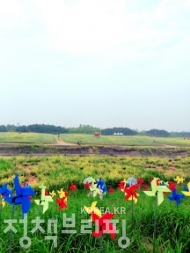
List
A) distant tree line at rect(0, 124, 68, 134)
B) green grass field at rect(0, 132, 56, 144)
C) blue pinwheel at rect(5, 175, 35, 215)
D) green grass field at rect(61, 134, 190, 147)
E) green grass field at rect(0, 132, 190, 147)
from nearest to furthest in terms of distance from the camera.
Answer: blue pinwheel at rect(5, 175, 35, 215)
green grass field at rect(0, 132, 56, 144)
green grass field at rect(0, 132, 190, 147)
green grass field at rect(61, 134, 190, 147)
distant tree line at rect(0, 124, 68, 134)

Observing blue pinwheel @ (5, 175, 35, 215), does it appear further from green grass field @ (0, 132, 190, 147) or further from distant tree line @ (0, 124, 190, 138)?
distant tree line @ (0, 124, 190, 138)

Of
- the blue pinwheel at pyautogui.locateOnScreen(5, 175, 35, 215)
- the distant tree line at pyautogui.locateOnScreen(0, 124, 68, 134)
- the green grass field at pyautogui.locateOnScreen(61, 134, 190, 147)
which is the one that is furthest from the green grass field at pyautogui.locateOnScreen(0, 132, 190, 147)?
the blue pinwheel at pyautogui.locateOnScreen(5, 175, 35, 215)

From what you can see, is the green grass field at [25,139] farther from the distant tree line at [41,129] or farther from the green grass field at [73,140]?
the distant tree line at [41,129]

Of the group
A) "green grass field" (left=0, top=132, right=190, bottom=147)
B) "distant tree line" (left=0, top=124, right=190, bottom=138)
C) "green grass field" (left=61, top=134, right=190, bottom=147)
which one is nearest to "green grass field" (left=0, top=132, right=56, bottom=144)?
"green grass field" (left=0, top=132, right=190, bottom=147)

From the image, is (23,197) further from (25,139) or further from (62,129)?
(62,129)

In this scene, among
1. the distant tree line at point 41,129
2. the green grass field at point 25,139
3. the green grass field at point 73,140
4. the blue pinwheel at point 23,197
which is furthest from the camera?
the distant tree line at point 41,129

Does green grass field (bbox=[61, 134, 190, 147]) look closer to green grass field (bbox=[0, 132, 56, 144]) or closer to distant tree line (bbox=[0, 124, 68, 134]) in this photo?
green grass field (bbox=[0, 132, 56, 144])

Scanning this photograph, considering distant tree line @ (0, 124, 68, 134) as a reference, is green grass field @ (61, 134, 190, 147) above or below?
below

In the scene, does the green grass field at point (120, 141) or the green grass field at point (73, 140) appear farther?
the green grass field at point (120, 141)

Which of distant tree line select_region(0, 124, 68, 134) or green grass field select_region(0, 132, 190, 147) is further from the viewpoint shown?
distant tree line select_region(0, 124, 68, 134)

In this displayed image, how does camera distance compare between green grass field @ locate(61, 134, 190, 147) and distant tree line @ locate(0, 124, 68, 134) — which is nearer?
green grass field @ locate(61, 134, 190, 147)

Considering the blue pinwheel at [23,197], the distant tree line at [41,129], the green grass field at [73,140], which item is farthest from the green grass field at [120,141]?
the blue pinwheel at [23,197]

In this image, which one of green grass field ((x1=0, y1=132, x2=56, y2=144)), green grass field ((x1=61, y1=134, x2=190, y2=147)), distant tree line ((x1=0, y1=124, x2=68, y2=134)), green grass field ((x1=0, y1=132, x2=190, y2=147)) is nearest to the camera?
green grass field ((x1=0, y1=132, x2=56, y2=144))

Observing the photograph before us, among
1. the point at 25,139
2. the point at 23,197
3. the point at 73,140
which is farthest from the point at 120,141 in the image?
the point at 23,197
